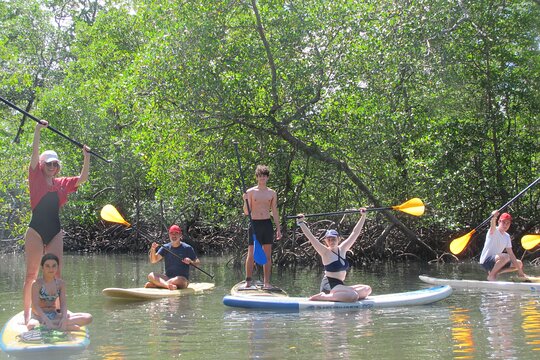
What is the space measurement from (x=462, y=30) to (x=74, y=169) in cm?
1102

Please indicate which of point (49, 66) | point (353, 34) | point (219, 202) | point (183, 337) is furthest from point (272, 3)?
point (49, 66)

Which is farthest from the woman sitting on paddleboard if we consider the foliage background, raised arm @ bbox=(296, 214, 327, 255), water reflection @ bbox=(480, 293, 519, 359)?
the foliage background

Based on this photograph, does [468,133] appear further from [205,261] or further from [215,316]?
[215,316]

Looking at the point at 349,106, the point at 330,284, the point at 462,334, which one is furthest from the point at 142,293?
the point at 349,106

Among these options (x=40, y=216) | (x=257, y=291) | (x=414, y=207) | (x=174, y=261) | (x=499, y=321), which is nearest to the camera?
(x=40, y=216)

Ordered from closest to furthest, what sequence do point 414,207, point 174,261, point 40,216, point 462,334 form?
point 40,216 < point 462,334 < point 414,207 < point 174,261

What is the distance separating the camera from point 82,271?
1417cm

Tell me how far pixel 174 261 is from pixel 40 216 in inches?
153

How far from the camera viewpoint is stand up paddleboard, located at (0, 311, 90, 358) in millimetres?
5508

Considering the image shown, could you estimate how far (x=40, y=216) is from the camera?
611cm

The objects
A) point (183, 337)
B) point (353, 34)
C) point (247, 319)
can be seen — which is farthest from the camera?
point (353, 34)

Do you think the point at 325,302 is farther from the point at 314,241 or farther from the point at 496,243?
the point at 496,243

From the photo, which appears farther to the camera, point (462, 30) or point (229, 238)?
point (229, 238)

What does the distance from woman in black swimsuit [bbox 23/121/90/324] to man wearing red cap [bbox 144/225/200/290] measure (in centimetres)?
353
